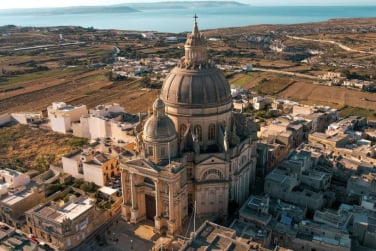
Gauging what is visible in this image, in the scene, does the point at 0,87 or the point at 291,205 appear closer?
the point at 291,205

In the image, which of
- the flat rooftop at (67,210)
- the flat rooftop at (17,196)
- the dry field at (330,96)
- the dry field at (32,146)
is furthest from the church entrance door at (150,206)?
the dry field at (330,96)

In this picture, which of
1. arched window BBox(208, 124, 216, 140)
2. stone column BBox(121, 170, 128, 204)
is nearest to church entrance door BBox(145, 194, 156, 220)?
stone column BBox(121, 170, 128, 204)

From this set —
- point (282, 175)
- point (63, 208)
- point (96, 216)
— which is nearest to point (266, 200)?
point (282, 175)

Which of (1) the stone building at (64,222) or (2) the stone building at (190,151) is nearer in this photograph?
(1) the stone building at (64,222)

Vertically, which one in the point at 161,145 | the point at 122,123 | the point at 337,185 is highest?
the point at 161,145

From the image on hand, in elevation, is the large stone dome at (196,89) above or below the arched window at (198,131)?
above

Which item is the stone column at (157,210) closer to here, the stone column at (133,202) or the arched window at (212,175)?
the stone column at (133,202)

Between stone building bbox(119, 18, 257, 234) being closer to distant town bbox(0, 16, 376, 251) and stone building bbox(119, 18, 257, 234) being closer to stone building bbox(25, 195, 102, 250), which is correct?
distant town bbox(0, 16, 376, 251)

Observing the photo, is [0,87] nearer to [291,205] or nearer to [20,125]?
[20,125]
